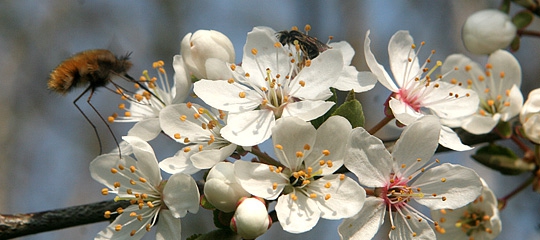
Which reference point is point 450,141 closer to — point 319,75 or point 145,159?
point 319,75

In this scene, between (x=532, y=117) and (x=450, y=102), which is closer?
(x=450, y=102)

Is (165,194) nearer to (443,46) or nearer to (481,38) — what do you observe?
(481,38)

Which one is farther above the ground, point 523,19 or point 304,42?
point 304,42

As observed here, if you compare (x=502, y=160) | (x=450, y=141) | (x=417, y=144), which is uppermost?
(x=417, y=144)

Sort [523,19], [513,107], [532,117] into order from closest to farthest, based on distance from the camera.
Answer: [532,117], [513,107], [523,19]

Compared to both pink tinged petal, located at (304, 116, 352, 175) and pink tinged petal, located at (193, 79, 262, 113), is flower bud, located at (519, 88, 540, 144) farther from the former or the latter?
pink tinged petal, located at (193, 79, 262, 113)

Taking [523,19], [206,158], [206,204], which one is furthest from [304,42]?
[523,19]
